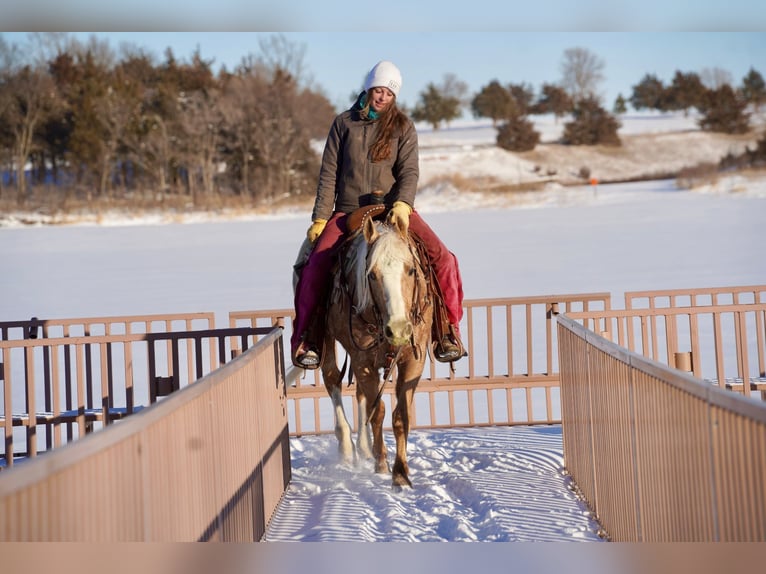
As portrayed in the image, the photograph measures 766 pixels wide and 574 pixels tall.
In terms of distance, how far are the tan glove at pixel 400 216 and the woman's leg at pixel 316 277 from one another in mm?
387

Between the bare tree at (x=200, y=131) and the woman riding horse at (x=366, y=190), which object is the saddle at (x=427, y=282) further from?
the bare tree at (x=200, y=131)

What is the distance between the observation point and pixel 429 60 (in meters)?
29.0

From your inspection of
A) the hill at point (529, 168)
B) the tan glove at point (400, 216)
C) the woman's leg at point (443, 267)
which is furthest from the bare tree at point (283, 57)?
the tan glove at point (400, 216)

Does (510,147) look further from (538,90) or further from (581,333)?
(581,333)

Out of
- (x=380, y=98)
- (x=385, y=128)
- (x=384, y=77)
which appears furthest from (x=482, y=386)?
(x=384, y=77)

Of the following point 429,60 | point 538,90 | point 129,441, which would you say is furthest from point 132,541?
point 538,90

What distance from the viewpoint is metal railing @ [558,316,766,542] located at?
2.52 metres

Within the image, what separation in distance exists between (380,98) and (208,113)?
83.1ft

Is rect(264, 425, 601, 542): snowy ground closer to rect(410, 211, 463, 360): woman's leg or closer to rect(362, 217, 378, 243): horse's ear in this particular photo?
rect(410, 211, 463, 360): woman's leg

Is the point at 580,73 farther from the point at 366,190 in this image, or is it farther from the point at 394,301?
the point at 394,301

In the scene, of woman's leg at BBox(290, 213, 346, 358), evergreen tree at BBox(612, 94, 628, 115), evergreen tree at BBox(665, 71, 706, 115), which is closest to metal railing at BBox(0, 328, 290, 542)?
woman's leg at BBox(290, 213, 346, 358)

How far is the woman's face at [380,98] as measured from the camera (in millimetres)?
5793

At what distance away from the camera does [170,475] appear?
3123 mm

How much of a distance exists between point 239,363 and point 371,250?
98 centimetres
